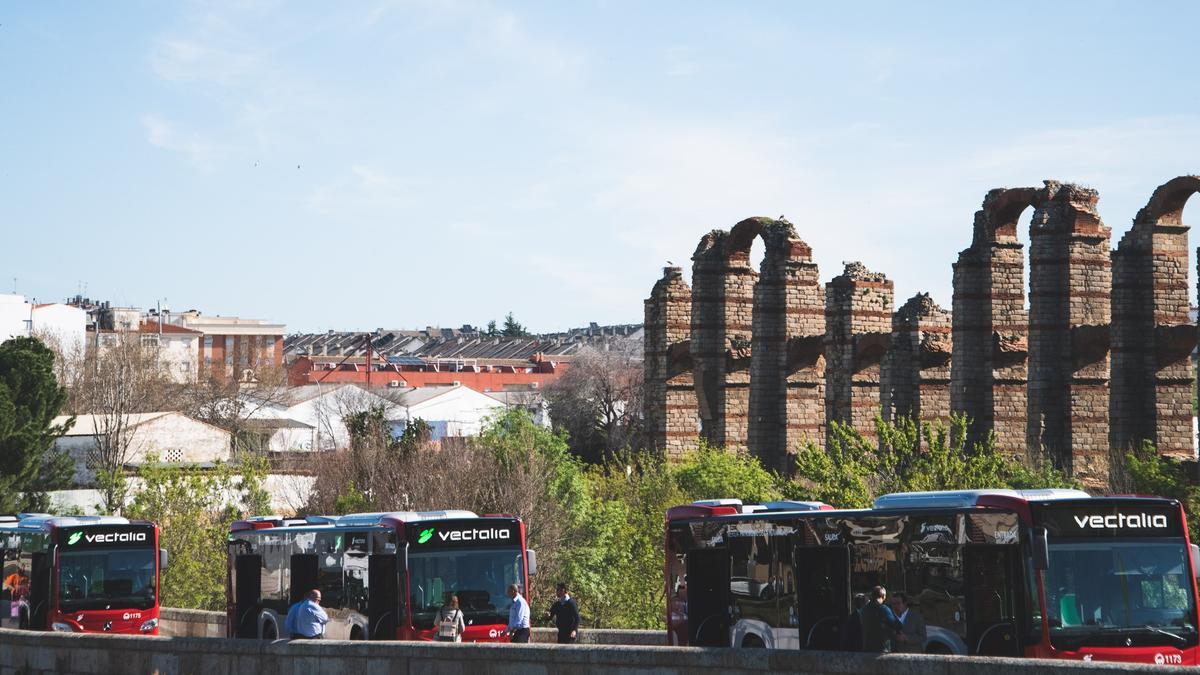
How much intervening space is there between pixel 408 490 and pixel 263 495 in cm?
418

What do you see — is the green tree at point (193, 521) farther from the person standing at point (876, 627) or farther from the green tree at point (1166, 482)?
the person standing at point (876, 627)

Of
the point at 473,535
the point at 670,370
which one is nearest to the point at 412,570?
the point at 473,535

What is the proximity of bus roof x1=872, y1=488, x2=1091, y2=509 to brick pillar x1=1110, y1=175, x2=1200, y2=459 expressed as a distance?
15659 mm

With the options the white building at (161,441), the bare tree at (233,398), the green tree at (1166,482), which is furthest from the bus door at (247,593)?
the bare tree at (233,398)

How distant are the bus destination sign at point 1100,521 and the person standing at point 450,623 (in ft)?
27.4

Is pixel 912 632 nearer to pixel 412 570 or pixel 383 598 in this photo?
pixel 412 570

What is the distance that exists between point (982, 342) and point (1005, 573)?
20673mm

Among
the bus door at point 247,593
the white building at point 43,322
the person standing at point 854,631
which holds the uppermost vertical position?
the white building at point 43,322

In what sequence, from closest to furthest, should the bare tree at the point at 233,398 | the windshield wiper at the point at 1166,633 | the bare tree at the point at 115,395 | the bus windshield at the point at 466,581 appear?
the windshield wiper at the point at 1166,633 → the bus windshield at the point at 466,581 → the bare tree at the point at 115,395 → the bare tree at the point at 233,398

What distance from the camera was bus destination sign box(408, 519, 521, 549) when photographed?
887 inches

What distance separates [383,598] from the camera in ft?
74.1

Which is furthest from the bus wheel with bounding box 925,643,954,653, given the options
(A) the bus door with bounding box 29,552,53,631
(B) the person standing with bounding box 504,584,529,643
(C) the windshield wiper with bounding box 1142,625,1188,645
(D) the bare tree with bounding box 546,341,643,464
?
(D) the bare tree with bounding box 546,341,643,464

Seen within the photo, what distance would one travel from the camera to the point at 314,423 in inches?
3797

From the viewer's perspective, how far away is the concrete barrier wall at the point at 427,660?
45.5ft
